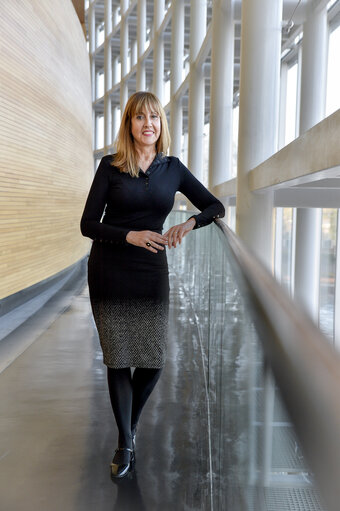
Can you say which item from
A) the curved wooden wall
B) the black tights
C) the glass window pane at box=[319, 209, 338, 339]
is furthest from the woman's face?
the glass window pane at box=[319, 209, 338, 339]

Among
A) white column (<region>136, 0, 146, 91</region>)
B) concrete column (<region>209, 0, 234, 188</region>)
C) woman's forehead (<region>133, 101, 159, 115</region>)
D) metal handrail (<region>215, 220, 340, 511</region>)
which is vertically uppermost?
white column (<region>136, 0, 146, 91</region>)

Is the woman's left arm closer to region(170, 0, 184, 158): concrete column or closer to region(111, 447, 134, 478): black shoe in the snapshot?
region(111, 447, 134, 478): black shoe

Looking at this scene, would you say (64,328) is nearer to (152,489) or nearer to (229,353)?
(152,489)

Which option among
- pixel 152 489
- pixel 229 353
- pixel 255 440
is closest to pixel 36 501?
pixel 152 489

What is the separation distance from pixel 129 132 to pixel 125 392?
123 cm

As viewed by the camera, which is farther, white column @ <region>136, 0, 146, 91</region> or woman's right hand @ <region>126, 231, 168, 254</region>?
white column @ <region>136, 0, 146, 91</region>

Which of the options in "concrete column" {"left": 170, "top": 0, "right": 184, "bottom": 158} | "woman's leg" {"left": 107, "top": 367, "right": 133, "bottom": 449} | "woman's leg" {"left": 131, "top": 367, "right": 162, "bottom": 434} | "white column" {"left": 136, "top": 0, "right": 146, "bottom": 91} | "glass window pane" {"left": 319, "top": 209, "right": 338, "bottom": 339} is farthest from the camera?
"white column" {"left": 136, "top": 0, "right": 146, "bottom": 91}

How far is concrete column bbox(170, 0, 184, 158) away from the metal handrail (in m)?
16.0

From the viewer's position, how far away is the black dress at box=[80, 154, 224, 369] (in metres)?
2.69

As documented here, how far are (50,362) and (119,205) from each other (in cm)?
255

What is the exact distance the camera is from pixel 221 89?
32.7ft

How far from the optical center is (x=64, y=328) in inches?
251

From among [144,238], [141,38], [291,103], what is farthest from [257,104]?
[141,38]

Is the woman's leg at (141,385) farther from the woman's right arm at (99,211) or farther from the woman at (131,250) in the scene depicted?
the woman's right arm at (99,211)
